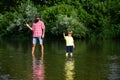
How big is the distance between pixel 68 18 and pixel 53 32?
271cm

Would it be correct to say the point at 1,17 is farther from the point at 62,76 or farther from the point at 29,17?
the point at 62,76

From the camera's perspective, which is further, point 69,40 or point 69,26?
point 69,26

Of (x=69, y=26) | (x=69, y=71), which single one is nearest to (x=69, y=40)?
(x=69, y=71)

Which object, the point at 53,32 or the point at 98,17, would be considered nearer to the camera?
the point at 53,32

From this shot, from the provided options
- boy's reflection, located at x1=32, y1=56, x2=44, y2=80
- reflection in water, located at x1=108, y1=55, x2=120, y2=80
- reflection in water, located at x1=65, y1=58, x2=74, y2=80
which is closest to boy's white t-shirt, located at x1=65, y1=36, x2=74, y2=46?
reflection in water, located at x1=65, y1=58, x2=74, y2=80

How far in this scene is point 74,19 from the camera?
176 ft

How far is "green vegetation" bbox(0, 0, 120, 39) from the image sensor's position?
5353 centimetres

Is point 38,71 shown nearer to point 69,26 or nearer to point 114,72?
point 114,72

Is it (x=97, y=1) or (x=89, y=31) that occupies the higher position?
(x=97, y=1)

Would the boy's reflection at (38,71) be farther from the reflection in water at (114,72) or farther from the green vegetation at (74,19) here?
the green vegetation at (74,19)

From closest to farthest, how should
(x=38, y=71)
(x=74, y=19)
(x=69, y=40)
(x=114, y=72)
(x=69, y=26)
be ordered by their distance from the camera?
(x=114, y=72) < (x=38, y=71) < (x=69, y=40) < (x=69, y=26) < (x=74, y=19)

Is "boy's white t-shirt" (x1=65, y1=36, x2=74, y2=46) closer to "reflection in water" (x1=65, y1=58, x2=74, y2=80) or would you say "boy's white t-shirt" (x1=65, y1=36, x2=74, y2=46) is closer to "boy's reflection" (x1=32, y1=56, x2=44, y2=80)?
"reflection in water" (x1=65, y1=58, x2=74, y2=80)

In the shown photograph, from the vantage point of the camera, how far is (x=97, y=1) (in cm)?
6219

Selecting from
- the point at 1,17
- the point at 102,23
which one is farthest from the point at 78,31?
the point at 1,17
